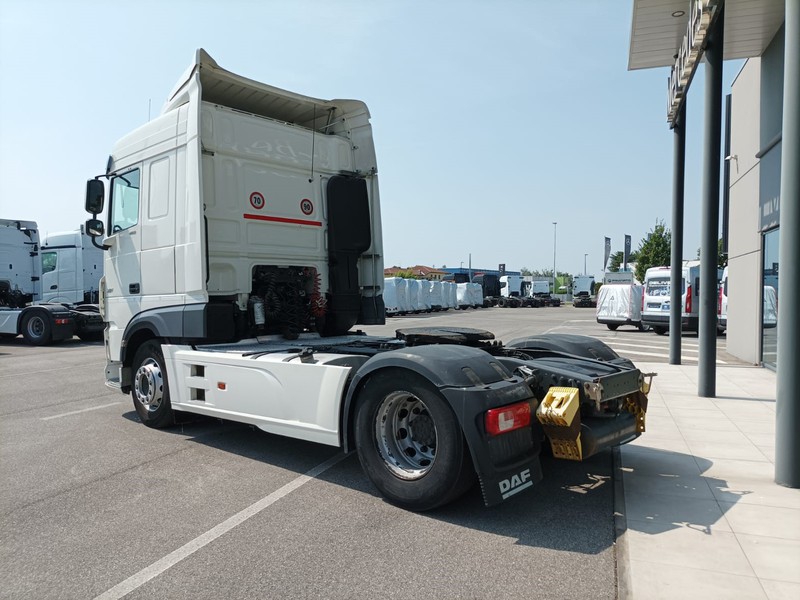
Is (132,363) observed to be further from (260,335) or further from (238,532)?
(238,532)

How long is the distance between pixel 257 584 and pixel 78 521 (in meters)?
1.64

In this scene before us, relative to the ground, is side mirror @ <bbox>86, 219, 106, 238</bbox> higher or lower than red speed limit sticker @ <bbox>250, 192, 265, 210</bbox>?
lower

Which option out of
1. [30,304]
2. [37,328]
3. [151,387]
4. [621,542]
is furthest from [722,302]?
[30,304]

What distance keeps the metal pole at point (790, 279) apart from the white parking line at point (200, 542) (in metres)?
3.65

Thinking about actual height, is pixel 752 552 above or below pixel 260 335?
below

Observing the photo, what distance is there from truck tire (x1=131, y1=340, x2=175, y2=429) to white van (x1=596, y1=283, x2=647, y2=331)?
1902cm

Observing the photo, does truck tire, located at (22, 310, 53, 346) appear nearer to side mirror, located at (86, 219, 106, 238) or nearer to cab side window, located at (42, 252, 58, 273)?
cab side window, located at (42, 252, 58, 273)

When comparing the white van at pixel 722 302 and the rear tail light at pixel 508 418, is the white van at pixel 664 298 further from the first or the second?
the rear tail light at pixel 508 418

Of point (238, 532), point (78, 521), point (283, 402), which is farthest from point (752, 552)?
point (78, 521)

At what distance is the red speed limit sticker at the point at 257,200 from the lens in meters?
6.16

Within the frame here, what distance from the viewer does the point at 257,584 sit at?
2.97 meters

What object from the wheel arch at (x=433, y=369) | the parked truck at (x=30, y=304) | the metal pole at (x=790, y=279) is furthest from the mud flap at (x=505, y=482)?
the parked truck at (x=30, y=304)

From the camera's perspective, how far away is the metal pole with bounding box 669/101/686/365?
36.0 feet

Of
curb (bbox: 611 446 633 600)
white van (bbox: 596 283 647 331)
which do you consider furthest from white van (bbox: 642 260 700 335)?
curb (bbox: 611 446 633 600)
